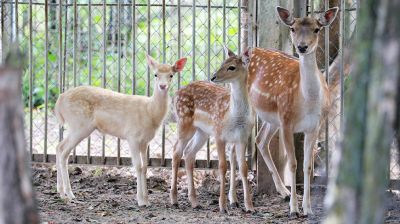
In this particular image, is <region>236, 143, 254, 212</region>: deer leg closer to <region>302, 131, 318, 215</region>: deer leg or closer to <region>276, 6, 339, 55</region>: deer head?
<region>302, 131, 318, 215</region>: deer leg

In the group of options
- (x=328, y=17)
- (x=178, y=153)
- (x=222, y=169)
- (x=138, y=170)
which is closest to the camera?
(x=222, y=169)

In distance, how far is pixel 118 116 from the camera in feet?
26.0

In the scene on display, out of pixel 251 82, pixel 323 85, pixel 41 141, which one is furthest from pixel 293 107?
pixel 41 141

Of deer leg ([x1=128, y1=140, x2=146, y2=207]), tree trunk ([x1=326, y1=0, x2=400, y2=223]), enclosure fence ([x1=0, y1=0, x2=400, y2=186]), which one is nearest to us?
tree trunk ([x1=326, y1=0, x2=400, y2=223])

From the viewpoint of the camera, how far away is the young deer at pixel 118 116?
778cm

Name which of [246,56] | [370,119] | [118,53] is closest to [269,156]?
[246,56]

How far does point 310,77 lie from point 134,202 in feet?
6.48

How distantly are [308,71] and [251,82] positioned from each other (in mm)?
1073

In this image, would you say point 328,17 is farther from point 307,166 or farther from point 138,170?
point 138,170

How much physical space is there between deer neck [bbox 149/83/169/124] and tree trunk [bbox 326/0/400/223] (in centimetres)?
490

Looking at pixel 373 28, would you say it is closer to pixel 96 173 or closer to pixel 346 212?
pixel 346 212

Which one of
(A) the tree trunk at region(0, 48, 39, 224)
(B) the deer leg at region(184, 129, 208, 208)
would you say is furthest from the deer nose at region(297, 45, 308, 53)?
(A) the tree trunk at region(0, 48, 39, 224)

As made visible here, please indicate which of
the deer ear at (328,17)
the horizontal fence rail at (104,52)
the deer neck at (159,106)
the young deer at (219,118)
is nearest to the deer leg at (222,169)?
the young deer at (219,118)

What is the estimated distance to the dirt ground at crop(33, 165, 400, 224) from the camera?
722 cm
